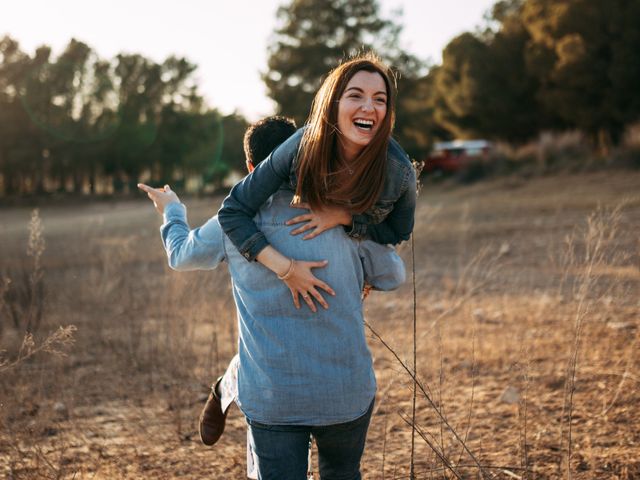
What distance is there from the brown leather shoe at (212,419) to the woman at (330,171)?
2.06 feet

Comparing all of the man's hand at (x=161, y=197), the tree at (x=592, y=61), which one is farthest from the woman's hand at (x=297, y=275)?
the tree at (x=592, y=61)

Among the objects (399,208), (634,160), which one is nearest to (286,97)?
(634,160)

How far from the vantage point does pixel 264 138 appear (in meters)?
1.97

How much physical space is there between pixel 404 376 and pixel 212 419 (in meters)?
1.99

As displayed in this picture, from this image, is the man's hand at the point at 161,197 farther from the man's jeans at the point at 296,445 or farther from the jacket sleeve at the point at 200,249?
the man's jeans at the point at 296,445

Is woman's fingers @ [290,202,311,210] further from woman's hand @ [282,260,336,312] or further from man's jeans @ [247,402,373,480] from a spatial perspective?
man's jeans @ [247,402,373,480]

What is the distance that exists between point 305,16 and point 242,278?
105 ft

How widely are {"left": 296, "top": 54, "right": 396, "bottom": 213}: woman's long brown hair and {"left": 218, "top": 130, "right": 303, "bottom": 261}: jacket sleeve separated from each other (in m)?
0.05

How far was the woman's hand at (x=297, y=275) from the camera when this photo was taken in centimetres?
169

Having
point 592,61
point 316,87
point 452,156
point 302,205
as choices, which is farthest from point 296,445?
point 316,87

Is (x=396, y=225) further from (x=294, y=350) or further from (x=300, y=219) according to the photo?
(x=294, y=350)

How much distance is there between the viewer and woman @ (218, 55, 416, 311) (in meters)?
1.70

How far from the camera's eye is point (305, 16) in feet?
105

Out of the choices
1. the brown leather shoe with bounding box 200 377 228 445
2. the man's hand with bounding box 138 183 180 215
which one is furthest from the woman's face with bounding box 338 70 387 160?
the brown leather shoe with bounding box 200 377 228 445
